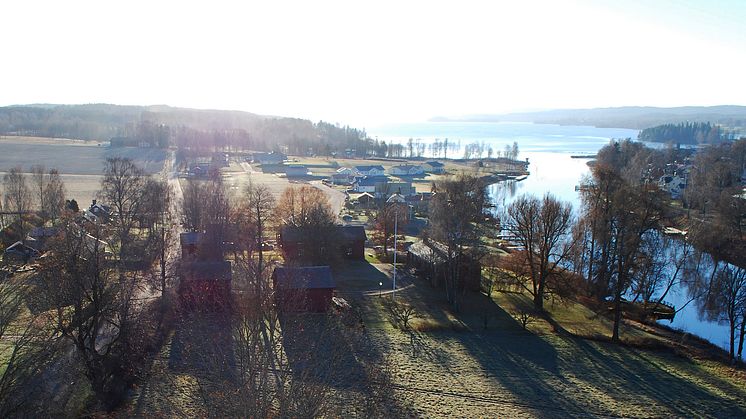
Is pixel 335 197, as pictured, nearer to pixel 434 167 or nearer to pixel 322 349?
pixel 434 167

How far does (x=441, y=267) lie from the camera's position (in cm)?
2208

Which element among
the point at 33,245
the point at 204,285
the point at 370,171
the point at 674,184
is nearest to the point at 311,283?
the point at 204,285

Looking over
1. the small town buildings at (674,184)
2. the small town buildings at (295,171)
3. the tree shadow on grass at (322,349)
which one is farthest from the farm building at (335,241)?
the small town buildings at (674,184)

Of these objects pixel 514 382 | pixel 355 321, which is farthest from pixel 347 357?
pixel 514 382

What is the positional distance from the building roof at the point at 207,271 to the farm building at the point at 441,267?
29.2 feet

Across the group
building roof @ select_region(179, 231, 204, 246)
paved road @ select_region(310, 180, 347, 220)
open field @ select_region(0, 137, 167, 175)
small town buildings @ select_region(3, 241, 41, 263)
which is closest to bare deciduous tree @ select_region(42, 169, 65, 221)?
small town buildings @ select_region(3, 241, 41, 263)

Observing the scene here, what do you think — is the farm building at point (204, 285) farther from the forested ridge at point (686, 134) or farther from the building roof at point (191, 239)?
the forested ridge at point (686, 134)

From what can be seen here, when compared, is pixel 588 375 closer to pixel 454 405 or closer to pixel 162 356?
pixel 454 405

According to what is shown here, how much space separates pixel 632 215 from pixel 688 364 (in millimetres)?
5805

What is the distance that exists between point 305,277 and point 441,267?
677 cm

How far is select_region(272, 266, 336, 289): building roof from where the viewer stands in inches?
667

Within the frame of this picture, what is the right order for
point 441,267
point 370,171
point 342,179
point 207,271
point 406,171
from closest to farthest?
1. point 207,271
2. point 441,267
3. point 342,179
4. point 370,171
5. point 406,171

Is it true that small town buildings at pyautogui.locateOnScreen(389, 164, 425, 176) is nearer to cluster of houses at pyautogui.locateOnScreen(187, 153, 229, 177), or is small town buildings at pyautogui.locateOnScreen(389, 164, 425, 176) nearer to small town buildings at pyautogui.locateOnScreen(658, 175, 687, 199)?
cluster of houses at pyautogui.locateOnScreen(187, 153, 229, 177)

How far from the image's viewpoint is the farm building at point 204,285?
56.5ft
